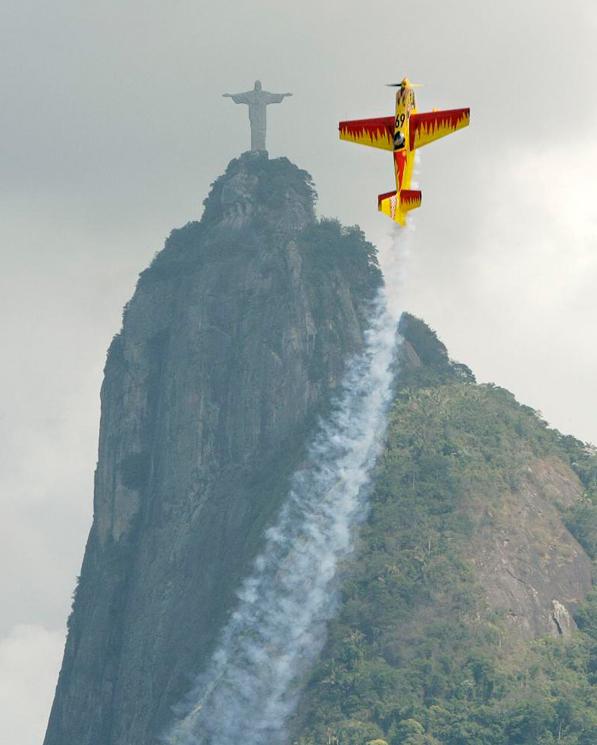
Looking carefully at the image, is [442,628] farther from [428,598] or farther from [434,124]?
[434,124]

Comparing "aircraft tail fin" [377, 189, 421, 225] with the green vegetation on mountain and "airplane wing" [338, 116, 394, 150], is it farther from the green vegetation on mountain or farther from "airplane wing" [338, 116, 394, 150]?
the green vegetation on mountain

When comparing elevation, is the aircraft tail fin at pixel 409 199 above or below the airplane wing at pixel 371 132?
below

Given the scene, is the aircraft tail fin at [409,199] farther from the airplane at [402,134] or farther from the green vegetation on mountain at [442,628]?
the green vegetation on mountain at [442,628]

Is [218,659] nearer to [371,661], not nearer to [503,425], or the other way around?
[371,661]

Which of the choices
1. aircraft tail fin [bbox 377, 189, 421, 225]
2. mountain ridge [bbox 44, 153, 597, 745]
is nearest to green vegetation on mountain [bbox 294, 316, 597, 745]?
mountain ridge [bbox 44, 153, 597, 745]

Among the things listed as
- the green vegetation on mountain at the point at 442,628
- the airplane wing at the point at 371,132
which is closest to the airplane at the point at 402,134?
the airplane wing at the point at 371,132

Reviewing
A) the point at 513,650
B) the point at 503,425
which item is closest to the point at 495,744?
the point at 513,650

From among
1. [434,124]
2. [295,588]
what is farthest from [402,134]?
[295,588]
